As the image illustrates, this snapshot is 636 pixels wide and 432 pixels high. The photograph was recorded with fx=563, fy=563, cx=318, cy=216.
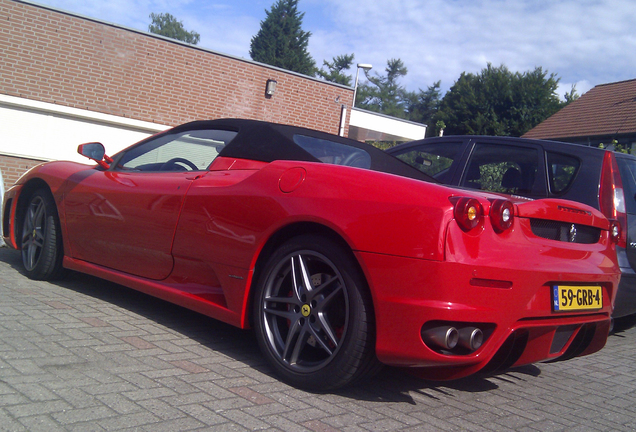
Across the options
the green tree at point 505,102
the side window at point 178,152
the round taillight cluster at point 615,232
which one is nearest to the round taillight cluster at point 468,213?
the round taillight cluster at point 615,232

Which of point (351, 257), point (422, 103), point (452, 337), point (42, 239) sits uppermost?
point (422, 103)

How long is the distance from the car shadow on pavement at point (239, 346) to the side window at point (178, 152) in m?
1.05

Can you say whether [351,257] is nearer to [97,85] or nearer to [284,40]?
[97,85]

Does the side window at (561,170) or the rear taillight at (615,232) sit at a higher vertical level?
the side window at (561,170)

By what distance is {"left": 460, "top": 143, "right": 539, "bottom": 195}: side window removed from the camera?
471 centimetres

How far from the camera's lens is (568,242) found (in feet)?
9.50

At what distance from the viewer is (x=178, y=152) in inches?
164

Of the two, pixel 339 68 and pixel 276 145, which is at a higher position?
pixel 339 68

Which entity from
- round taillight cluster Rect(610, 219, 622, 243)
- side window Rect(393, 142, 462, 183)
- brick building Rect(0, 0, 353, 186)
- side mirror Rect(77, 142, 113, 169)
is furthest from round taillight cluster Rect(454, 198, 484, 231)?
brick building Rect(0, 0, 353, 186)

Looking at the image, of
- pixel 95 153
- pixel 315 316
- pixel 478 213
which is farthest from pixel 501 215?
pixel 95 153

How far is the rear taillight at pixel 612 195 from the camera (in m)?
4.34

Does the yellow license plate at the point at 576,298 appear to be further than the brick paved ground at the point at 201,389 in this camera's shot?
Yes

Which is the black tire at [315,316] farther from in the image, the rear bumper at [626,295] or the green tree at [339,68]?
the green tree at [339,68]

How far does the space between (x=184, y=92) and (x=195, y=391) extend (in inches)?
522
